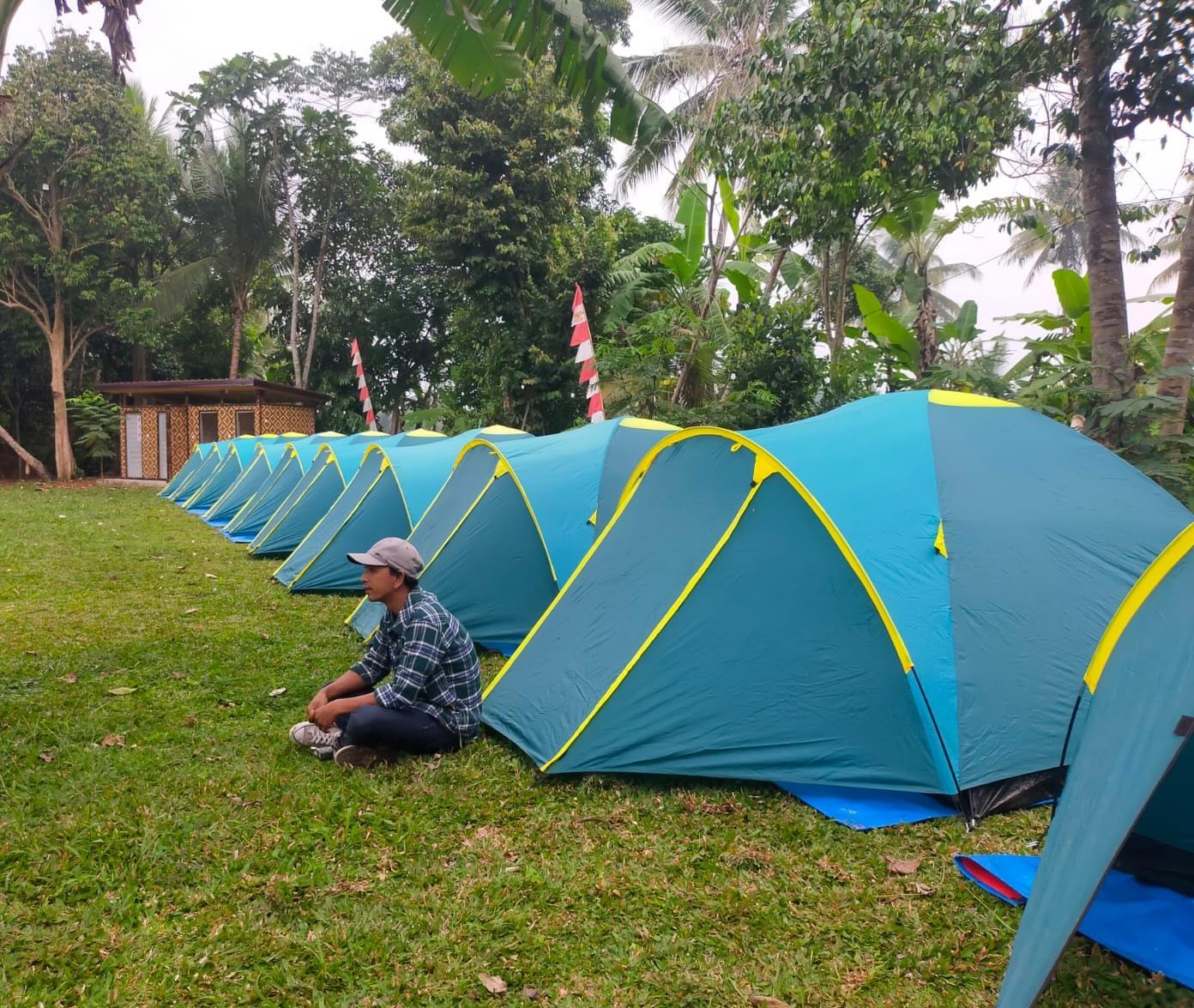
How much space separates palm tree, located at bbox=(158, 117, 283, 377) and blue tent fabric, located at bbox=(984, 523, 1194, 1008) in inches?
891

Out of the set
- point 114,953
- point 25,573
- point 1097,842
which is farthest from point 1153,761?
point 25,573

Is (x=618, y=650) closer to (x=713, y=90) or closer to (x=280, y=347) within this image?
(x=713, y=90)

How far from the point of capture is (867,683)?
351 cm

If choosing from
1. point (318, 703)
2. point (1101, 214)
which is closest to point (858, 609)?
point (318, 703)

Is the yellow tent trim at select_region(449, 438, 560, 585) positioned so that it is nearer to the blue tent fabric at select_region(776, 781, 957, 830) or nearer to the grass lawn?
the grass lawn

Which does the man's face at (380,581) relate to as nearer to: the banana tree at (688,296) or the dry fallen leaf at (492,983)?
the dry fallen leaf at (492,983)

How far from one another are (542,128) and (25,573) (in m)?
11.3

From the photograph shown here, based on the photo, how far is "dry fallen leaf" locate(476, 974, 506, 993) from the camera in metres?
2.43

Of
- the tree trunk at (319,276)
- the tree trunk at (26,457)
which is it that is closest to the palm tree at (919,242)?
the tree trunk at (319,276)

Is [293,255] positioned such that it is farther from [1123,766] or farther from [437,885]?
[1123,766]

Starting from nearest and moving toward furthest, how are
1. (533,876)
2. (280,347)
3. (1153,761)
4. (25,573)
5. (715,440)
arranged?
1. (1153,761)
2. (533,876)
3. (715,440)
4. (25,573)
5. (280,347)

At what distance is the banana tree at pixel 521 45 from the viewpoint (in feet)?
13.6

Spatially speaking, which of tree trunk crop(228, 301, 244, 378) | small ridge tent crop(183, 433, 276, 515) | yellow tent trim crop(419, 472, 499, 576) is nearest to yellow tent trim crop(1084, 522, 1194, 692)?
yellow tent trim crop(419, 472, 499, 576)

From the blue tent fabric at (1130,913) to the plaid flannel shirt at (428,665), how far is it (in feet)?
6.65
